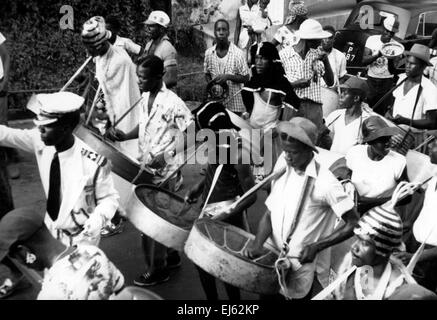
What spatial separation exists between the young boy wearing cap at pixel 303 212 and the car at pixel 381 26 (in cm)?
716

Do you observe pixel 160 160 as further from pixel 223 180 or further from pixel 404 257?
pixel 404 257

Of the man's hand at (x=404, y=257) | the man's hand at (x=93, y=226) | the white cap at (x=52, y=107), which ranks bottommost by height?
the man's hand at (x=404, y=257)

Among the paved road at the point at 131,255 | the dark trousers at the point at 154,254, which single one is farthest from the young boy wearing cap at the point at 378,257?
the dark trousers at the point at 154,254

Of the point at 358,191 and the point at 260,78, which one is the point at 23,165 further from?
the point at 358,191

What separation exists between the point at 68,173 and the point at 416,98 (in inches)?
169

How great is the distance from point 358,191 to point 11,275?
2933 millimetres

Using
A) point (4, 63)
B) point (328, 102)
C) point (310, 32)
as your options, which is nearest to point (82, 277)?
point (4, 63)

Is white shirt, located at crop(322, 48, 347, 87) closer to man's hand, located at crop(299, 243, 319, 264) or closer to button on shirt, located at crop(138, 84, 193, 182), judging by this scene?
button on shirt, located at crop(138, 84, 193, 182)

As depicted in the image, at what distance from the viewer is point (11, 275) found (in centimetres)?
565

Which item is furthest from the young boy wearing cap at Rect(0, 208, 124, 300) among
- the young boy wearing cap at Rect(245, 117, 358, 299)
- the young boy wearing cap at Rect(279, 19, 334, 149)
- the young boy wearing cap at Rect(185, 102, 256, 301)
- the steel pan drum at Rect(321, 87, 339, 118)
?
the steel pan drum at Rect(321, 87, 339, 118)

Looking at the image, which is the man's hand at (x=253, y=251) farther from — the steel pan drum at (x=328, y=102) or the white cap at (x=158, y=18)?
the white cap at (x=158, y=18)

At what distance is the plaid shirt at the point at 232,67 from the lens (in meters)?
9.08

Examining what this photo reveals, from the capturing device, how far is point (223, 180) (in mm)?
5199

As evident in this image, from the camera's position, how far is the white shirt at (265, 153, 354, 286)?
4207 mm
